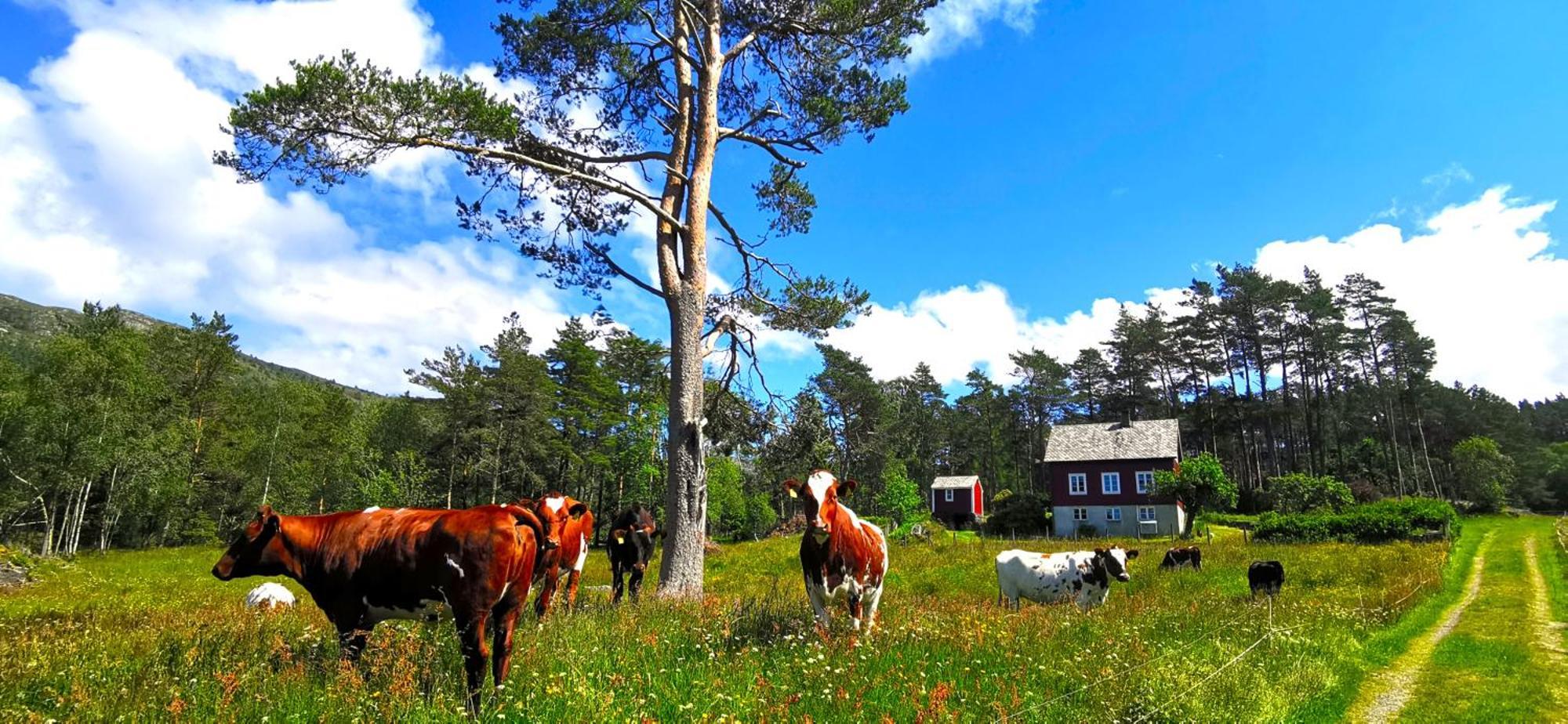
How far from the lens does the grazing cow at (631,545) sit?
13250mm

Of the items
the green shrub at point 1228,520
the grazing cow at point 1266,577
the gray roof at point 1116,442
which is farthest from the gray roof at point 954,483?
the grazing cow at point 1266,577

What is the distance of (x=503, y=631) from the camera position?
505cm

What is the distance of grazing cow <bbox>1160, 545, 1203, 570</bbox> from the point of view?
68.1 feet

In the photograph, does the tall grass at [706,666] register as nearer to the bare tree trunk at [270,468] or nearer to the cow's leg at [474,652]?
the cow's leg at [474,652]

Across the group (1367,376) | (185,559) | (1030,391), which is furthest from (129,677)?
(1367,376)

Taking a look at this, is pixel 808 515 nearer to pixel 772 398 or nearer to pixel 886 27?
pixel 772 398

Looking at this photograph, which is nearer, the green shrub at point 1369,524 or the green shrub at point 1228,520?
the green shrub at point 1369,524

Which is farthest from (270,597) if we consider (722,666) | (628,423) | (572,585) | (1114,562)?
(628,423)

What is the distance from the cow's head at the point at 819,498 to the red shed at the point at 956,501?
60866mm

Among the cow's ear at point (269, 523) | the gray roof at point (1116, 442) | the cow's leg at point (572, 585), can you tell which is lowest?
the cow's leg at point (572, 585)

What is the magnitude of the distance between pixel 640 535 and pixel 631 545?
0.26 m

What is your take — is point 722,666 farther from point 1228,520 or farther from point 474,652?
point 1228,520

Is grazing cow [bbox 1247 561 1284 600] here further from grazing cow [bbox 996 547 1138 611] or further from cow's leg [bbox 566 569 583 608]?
cow's leg [bbox 566 569 583 608]

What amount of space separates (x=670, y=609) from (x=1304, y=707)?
24.3ft
